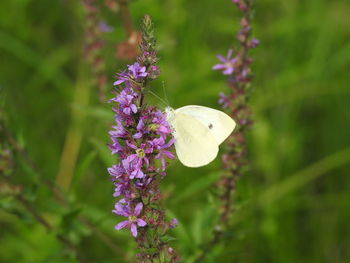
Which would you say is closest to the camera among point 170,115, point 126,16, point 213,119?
point 170,115

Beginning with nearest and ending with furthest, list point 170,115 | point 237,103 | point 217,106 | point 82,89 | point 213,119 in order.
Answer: point 170,115 → point 213,119 → point 237,103 → point 217,106 → point 82,89

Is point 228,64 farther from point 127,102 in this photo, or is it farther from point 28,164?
point 28,164

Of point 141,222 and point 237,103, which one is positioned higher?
point 237,103

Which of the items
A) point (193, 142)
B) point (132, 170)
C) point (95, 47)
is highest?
point (95, 47)

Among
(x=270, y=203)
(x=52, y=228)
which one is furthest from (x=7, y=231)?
→ (x=270, y=203)

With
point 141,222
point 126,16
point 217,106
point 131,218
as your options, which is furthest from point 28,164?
point 217,106

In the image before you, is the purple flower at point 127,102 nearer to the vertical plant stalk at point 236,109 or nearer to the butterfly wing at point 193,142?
the butterfly wing at point 193,142

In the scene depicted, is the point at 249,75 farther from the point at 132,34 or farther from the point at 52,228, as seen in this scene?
the point at 52,228

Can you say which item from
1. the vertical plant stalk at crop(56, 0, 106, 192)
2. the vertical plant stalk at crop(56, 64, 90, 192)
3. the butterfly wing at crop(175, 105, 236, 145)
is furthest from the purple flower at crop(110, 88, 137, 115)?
the vertical plant stalk at crop(56, 64, 90, 192)
